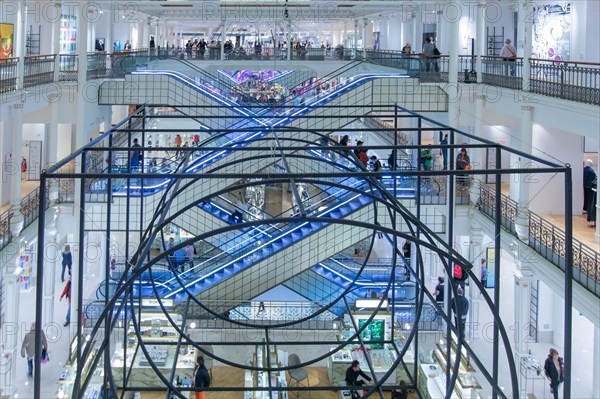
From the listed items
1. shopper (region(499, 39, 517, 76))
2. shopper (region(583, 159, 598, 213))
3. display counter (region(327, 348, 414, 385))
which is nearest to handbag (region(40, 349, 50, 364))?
display counter (region(327, 348, 414, 385))

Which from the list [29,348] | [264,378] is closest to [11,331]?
[29,348]

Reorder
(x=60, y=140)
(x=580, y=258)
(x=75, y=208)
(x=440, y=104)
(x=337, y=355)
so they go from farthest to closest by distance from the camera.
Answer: (x=60, y=140), (x=440, y=104), (x=75, y=208), (x=337, y=355), (x=580, y=258)

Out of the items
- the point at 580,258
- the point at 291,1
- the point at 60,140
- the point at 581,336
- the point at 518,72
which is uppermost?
the point at 291,1

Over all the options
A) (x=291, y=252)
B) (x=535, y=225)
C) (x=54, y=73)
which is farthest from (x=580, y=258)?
(x=54, y=73)

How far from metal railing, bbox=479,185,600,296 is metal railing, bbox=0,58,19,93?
9.81 m

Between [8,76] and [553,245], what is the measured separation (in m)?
11.3

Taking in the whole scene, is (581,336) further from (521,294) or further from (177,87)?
(177,87)

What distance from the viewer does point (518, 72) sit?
1827cm

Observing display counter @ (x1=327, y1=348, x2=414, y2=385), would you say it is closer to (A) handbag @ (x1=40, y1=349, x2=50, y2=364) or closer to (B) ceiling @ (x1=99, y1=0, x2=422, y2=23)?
(A) handbag @ (x1=40, y1=349, x2=50, y2=364)

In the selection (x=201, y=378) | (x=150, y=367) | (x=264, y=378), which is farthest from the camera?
(x=150, y=367)

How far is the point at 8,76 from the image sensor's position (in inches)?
636

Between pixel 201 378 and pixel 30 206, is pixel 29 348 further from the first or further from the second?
pixel 201 378

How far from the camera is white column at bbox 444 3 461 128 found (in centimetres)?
1855

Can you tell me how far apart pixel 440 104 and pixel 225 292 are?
26.3ft
